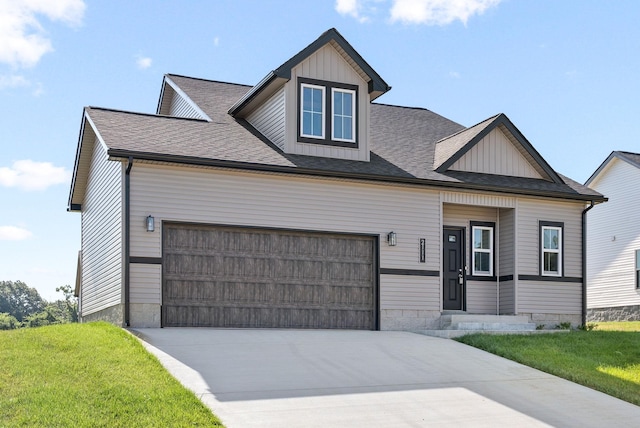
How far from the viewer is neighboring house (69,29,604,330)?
16.3 meters

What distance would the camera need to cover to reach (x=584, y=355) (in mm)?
15484

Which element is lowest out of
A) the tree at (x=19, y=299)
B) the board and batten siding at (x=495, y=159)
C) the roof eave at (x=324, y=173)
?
the tree at (x=19, y=299)

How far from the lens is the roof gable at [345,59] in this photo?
18.2 m

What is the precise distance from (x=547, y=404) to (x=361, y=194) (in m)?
7.65

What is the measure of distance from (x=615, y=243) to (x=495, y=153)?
10615 mm

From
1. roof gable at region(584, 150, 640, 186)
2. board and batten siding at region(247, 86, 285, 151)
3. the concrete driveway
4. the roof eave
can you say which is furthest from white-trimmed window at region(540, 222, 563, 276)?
roof gable at region(584, 150, 640, 186)

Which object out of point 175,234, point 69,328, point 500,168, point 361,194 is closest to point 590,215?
point 500,168

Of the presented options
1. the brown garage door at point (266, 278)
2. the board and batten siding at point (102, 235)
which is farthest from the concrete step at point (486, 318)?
the board and batten siding at point (102, 235)

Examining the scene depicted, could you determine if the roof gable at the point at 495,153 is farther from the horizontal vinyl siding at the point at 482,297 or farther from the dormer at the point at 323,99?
the horizontal vinyl siding at the point at 482,297

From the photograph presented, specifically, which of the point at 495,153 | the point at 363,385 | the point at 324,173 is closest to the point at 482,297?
the point at 495,153

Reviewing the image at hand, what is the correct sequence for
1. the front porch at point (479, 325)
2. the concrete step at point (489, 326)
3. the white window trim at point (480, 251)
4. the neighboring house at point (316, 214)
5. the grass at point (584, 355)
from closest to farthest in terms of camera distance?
the grass at point (584, 355) → the neighboring house at point (316, 214) → the front porch at point (479, 325) → the concrete step at point (489, 326) → the white window trim at point (480, 251)

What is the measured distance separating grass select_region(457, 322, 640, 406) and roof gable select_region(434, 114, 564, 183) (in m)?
4.49

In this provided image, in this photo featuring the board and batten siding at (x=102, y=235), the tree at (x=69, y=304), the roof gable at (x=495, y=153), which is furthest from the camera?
the tree at (x=69, y=304)

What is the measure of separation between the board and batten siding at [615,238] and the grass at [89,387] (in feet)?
65.7
